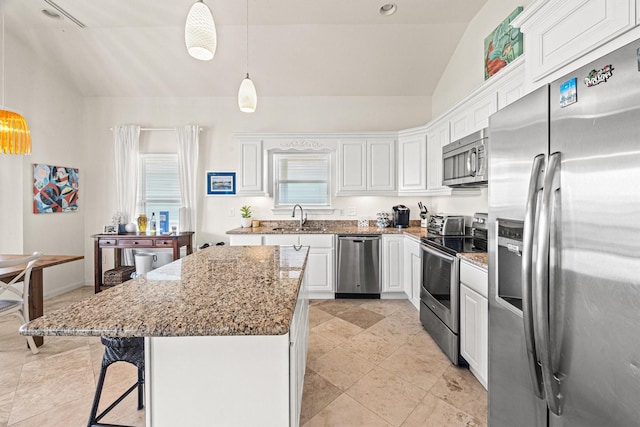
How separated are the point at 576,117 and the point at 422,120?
3.78 m

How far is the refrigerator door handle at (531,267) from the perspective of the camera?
104cm

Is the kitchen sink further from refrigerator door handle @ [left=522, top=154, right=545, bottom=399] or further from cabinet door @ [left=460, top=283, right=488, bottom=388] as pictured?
refrigerator door handle @ [left=522, top=154, right=545, bottom=399]

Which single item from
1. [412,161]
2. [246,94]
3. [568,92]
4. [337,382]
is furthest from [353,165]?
[568,92]

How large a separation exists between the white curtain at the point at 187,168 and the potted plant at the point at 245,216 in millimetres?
743

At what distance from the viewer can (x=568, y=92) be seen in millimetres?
981

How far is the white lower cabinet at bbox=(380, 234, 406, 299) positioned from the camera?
3.75 meters

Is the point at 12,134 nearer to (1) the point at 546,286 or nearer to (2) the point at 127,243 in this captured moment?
(2) the point at 127,243

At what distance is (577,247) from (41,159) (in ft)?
17.9

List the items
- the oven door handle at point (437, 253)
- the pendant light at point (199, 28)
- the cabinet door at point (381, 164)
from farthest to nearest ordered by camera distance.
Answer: the cabinet door at point (381, 164), the oven door handle at point (437, 253), the pendant light at point (199, 28)

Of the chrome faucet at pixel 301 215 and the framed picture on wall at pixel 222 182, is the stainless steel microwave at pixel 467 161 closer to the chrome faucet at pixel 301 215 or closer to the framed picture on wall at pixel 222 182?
the chrome faucet at pixel 301 215

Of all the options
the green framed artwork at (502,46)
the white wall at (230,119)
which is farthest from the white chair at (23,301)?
the green framed artwork at (502,46)

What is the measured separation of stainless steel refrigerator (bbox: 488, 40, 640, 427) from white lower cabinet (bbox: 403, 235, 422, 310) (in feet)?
6.78

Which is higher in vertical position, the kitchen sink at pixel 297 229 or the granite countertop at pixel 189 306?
the kitchen sink at pixel 297 229

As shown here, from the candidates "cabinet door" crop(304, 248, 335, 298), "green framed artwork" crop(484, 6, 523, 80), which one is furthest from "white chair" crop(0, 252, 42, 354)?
"green framed artwork" crop(484, 6, 523, 80)
